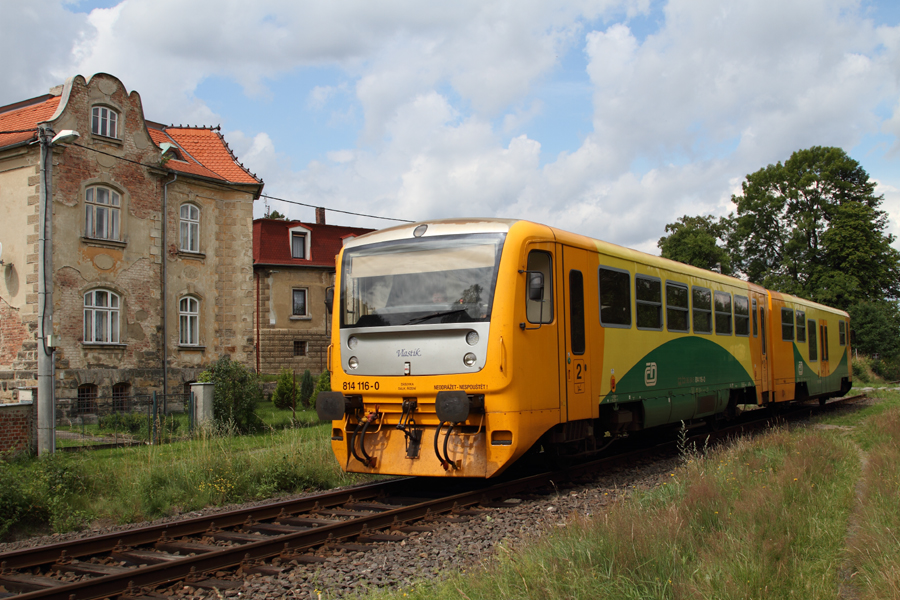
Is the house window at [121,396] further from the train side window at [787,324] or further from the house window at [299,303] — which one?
the train side window at [787,324]

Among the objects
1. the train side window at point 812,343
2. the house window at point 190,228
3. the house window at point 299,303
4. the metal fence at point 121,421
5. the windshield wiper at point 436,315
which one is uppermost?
the house window at point 190,228

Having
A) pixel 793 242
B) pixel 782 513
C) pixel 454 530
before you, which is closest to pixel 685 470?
pixel 782 513

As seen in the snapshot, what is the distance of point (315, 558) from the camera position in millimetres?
6324

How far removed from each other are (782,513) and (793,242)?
4840cm

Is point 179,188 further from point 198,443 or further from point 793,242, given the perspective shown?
point 793,242

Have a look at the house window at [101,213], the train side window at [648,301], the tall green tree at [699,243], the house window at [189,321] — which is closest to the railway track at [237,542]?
the train side window at [648,301]

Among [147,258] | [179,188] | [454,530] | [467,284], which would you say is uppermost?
[179,188]

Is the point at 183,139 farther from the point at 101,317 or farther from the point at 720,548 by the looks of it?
the point at 720,548

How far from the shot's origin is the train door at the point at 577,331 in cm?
920

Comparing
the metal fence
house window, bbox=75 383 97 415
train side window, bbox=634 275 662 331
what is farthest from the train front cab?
house window, bbox=75 383 97 415

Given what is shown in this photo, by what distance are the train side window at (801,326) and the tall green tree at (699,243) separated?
104ft

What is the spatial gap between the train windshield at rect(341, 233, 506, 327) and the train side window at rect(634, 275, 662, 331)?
136 inches

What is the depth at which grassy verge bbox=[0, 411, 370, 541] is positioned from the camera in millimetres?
8844

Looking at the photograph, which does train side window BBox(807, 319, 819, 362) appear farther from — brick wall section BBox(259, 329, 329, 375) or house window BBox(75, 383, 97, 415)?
brick wall section BBox(259, 329, 329, 375)
